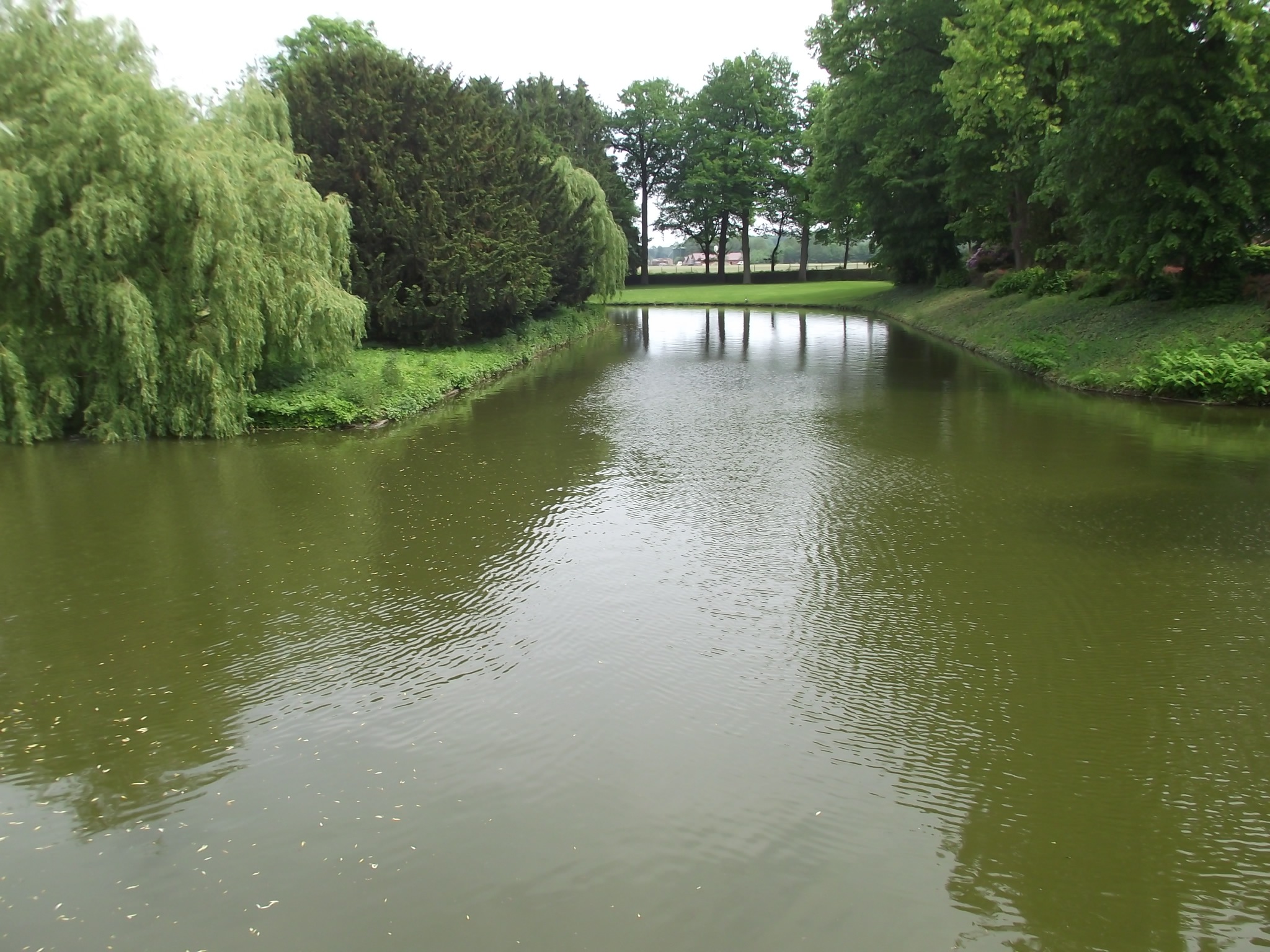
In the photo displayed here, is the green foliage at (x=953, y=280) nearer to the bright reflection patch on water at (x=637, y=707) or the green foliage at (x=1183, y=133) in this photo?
the green foliage at (x=1183, y=133)

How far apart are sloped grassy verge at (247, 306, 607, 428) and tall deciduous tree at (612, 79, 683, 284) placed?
168ft

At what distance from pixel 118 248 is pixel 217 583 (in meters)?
8.28

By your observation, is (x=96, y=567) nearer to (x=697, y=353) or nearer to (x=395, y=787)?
(x=395, y=787)

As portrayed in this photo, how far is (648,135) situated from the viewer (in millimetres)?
76938

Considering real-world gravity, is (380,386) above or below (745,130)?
below

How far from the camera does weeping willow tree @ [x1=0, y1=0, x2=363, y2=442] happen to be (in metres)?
14.6

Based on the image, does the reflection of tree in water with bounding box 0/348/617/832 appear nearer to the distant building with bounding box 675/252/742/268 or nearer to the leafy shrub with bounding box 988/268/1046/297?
the leafy shrub with bounding box 988/268/1046/297

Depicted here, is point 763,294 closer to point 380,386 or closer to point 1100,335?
point 1100,335

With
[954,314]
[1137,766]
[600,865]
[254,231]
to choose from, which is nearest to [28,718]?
[600,865]

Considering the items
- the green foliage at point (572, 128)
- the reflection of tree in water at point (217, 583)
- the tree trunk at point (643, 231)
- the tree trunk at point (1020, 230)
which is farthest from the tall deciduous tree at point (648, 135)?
the reflection of tree in water at point (217, 583)

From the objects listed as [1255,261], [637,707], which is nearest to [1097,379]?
[1255,261]

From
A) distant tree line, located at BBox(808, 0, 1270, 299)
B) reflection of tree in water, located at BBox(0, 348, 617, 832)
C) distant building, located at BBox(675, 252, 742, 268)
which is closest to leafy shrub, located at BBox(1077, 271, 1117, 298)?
distant tree line, located at BBox(808, 0, 1270, 299)

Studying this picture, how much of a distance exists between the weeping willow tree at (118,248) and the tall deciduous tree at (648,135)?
196 feet

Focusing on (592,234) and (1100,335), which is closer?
(1100,335)
